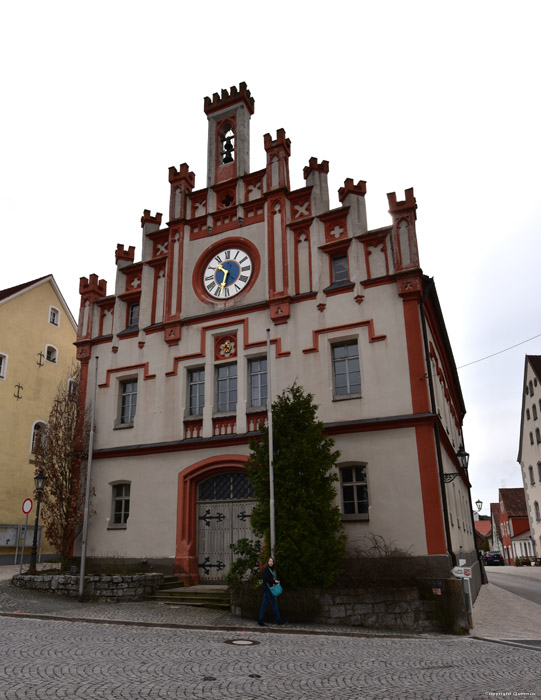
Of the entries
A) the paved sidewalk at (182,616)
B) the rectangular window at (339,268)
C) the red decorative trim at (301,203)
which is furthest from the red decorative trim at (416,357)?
the paved sidewalk at (182,616)

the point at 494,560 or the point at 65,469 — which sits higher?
the point at 65,469

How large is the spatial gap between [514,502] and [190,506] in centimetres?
6495

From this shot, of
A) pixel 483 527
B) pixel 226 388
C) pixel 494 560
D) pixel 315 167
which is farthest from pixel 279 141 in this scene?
pixel 483 527

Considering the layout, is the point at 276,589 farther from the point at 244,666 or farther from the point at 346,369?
the point at 346,369

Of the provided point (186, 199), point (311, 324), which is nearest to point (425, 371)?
point (311, 324)

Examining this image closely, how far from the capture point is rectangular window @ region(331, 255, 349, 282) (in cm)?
1803

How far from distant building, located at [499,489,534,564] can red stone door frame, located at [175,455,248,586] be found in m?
55.0

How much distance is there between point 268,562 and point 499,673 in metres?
5.30


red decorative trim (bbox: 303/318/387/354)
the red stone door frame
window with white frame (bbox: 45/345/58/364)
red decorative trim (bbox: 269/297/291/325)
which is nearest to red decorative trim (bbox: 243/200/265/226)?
red decorative trim (bbox: 269/297/291/325)

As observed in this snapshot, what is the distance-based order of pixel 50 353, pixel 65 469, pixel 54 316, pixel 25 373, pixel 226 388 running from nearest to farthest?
pixel 226 388 → pixel 65 469 → pixel 25 373 → pixel 50 353 → pixel 54 316

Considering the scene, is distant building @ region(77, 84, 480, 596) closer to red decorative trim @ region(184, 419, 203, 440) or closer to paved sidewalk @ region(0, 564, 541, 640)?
red decorative trim @ region(184, 419, 203, 440)

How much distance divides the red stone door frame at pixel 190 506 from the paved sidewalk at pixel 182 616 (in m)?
2.08

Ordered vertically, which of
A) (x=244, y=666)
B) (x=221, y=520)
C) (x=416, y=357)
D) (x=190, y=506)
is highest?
(x=416, y=357)

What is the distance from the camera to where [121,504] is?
62.7ft
